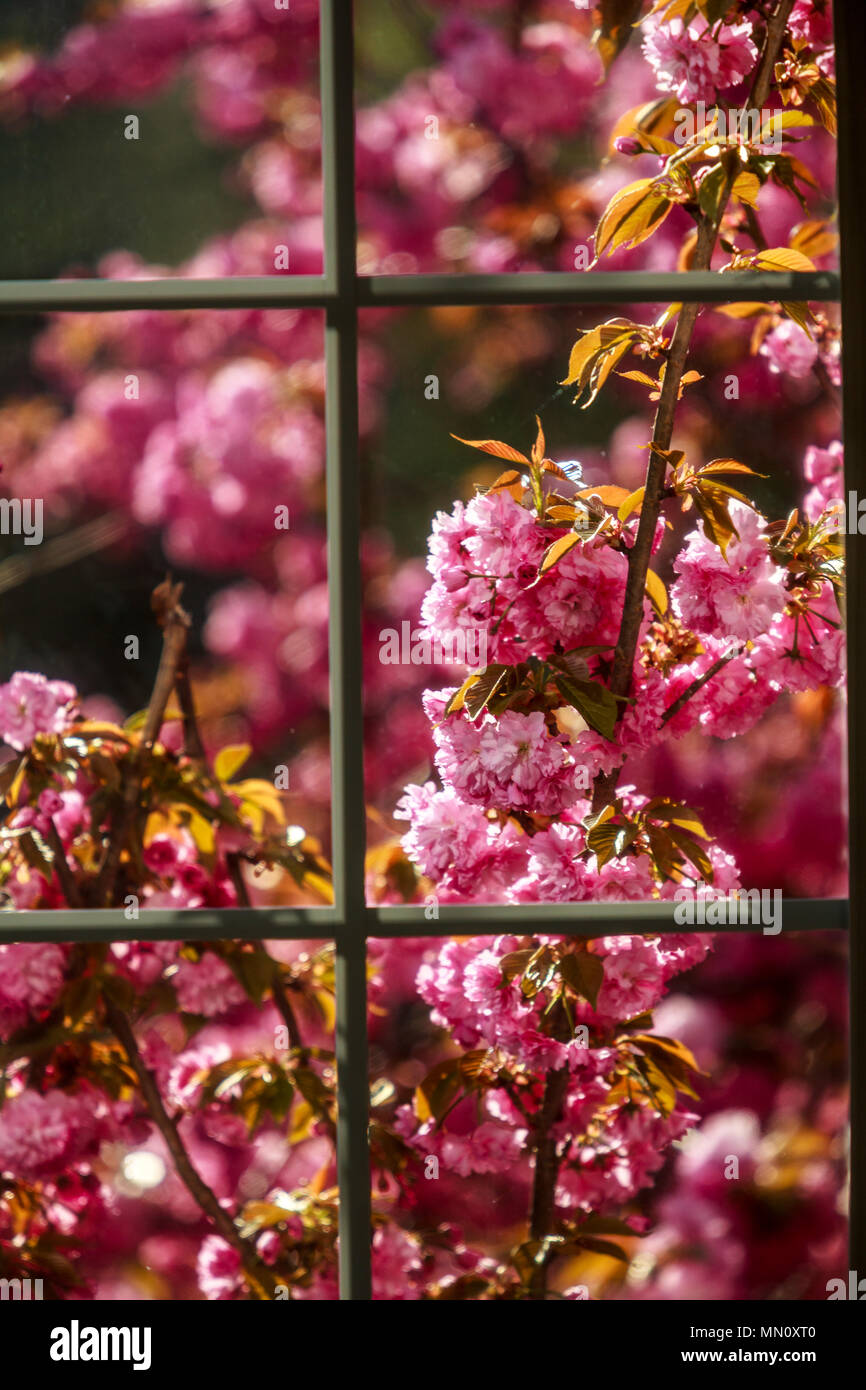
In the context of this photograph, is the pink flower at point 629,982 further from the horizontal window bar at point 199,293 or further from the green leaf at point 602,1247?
the horizontal window bar at point 199,293

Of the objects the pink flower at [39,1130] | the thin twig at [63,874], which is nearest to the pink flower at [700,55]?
the thin twig at [63,874]

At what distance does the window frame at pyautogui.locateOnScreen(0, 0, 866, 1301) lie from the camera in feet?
4.08

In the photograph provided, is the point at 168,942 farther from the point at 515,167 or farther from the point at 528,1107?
the point at 515,167

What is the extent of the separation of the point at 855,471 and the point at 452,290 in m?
0.52

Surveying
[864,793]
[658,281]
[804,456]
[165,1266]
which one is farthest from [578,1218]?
[658,281]

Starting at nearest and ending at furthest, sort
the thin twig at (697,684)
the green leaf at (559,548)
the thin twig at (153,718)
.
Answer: the green leaf at (559,548) < the thin twig at (697,684) < the thin twig at (153,718)

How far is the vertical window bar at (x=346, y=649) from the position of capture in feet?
4.12

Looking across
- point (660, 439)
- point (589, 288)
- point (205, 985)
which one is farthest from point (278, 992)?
point (589, 288)

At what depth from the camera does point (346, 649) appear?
127 cm

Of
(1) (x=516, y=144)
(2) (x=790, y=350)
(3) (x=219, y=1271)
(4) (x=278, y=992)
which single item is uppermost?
(1) (x=516, y=144)

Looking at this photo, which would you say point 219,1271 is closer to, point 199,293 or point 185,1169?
point 185,1169

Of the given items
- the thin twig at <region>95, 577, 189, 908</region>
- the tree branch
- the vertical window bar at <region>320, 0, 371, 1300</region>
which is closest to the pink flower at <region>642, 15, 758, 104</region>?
the tree branch

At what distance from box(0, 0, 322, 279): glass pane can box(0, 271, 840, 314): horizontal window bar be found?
81 mm

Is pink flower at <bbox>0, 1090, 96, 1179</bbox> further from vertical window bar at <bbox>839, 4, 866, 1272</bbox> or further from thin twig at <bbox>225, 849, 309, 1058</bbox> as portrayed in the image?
vertical window bar at <bbox>839, 4, 866, 1272</bbox>
